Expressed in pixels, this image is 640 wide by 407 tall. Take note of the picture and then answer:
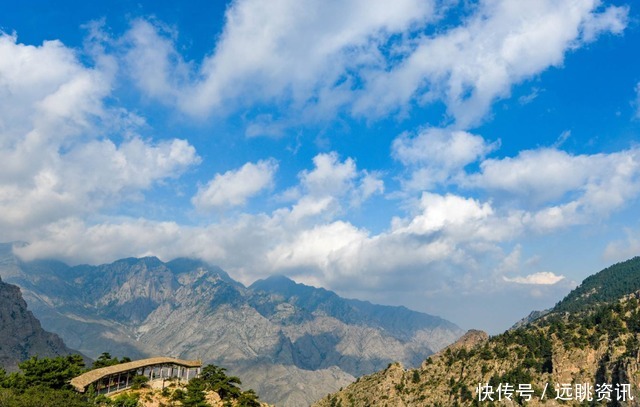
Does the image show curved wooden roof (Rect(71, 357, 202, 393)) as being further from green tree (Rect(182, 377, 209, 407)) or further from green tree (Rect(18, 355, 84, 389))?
green tree (Rect(182, 377, 209, 407))

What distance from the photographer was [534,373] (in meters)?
123

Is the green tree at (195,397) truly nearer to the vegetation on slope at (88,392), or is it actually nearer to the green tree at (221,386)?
the vegetation on slope at (88,392)

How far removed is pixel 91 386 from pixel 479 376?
338ft

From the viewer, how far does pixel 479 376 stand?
5089 inches

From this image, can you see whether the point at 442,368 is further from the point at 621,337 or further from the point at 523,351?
the point at 621,337

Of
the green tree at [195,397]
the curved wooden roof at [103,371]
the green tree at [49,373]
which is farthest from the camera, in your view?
the green tree at [49,373]

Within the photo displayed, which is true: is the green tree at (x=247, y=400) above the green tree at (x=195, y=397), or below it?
below

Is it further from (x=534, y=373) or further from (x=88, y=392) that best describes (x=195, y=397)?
(x=534, y=373)

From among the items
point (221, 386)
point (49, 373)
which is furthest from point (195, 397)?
point (49, 373)

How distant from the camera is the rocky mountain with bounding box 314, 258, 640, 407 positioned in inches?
4250

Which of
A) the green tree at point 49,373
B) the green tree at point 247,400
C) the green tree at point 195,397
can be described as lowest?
the green tree at point 247,400

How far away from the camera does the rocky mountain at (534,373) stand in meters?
108

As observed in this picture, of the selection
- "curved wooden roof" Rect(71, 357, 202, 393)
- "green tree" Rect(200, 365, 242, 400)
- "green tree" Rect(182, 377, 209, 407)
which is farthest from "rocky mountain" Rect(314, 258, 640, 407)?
"curved wooden roof" Rect(71, 357, 202, 393)

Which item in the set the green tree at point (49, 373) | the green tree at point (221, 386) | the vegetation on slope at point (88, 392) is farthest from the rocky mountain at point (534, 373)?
the green tree at point (49, 373)
